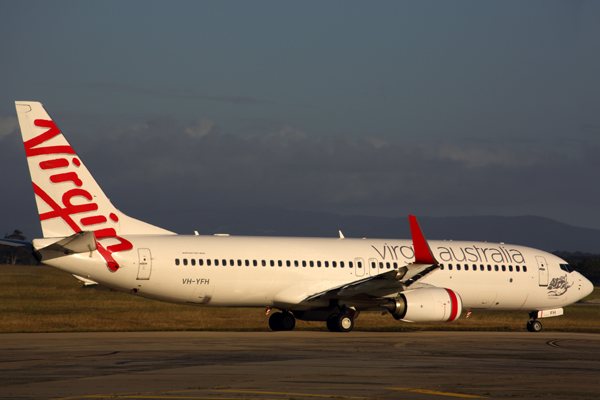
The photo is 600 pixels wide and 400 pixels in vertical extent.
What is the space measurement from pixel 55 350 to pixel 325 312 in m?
12.0

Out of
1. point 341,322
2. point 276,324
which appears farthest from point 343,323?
point 276,324

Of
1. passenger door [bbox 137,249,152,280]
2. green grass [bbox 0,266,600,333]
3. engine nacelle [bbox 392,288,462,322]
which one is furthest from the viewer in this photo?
green grass [bbox 0,266,600,333]

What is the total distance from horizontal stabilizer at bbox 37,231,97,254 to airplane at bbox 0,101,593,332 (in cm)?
4

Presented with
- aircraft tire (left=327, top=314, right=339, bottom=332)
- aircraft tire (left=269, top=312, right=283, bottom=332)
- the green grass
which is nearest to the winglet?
aircraft tire (left=327, top=314, right=339, bottom=332)

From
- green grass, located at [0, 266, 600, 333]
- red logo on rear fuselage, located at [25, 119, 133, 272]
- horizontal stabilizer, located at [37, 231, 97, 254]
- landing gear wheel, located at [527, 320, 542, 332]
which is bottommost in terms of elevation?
landing gear wheel, located at [527, 320, 542, 332]

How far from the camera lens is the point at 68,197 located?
24.5 metres

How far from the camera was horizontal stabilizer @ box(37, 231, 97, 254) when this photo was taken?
22.8 m

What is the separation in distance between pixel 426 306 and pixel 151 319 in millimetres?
12774

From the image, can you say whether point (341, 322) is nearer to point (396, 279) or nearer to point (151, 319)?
point (396, 279)

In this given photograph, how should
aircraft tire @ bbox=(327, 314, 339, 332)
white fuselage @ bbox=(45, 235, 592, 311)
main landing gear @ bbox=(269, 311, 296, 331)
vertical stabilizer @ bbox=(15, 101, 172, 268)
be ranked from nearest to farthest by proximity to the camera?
vertical stabilizer @ bbox=(15, 101, 172, 268) → white fuselage @ bbox=(45, 235, 592, 311) → aircraft tire @ bbox=(327, 314, 339, 332) → main landing gear @ bbox=(269, 311, 296, 331)

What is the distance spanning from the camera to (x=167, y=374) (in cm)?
1423

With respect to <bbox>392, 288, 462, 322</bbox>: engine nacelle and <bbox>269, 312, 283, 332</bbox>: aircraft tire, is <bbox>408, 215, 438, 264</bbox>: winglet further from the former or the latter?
<bbox>269, 312, 283, 332</bbox>: aircraft tire

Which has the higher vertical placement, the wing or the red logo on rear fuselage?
the red logo on rear fuselage

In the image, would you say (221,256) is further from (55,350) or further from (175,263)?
(55,350)
